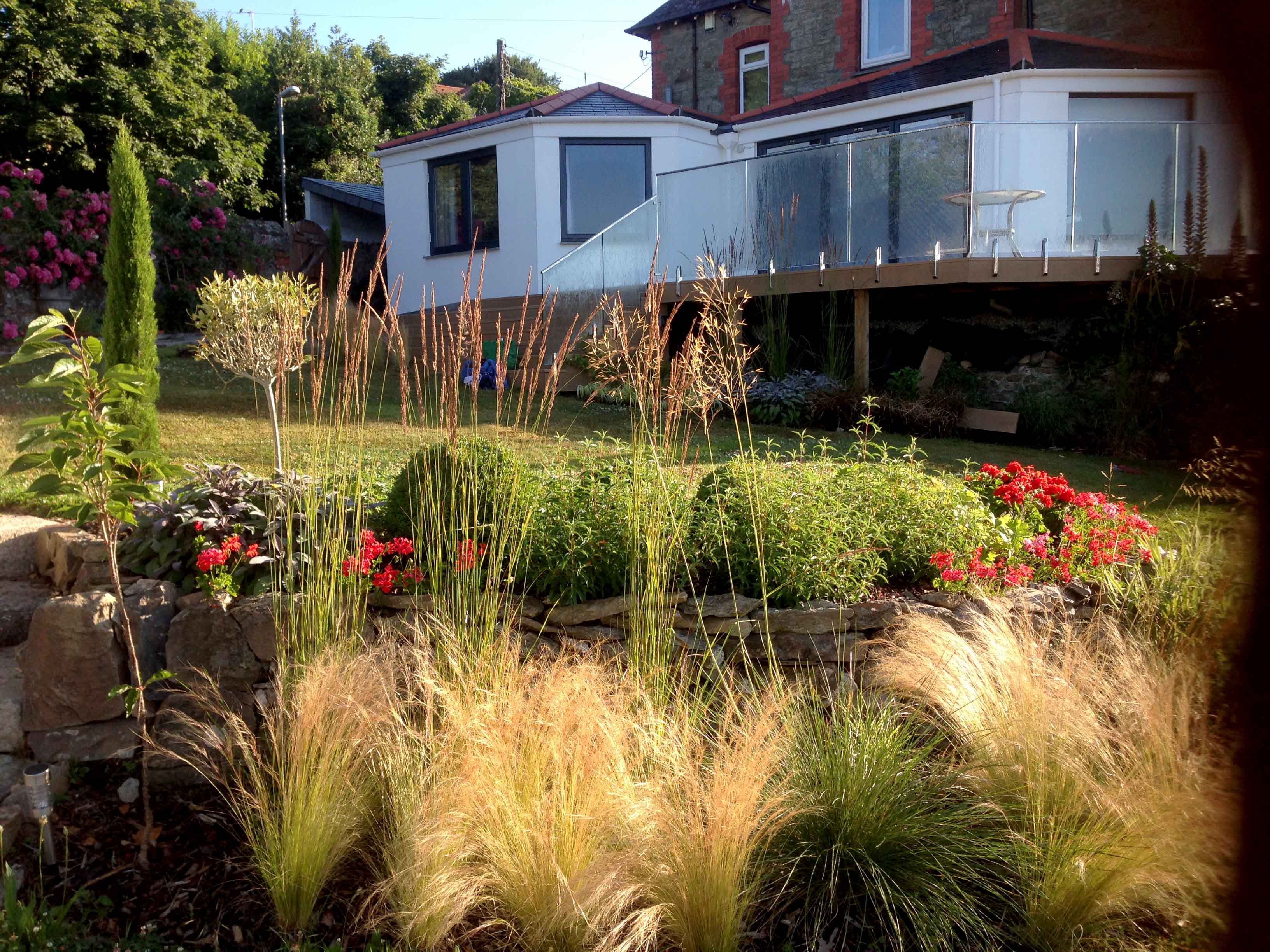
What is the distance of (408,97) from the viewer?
96.6 feet

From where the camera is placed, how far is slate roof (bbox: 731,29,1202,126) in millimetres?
11508

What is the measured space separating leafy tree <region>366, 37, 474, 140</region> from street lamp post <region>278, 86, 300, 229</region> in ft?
14.6

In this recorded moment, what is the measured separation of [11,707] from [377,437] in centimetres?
418

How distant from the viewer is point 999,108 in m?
11.8

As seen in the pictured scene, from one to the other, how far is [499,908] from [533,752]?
405 mm

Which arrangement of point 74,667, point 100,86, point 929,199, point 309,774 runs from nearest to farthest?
point 309,774 < point 74,667 < point 929,199 < point 100,86

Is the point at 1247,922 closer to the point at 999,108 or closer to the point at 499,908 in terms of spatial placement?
the point at 499,908

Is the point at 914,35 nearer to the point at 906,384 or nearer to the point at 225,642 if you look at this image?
the point at 906,384

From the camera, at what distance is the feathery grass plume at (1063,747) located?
218cm

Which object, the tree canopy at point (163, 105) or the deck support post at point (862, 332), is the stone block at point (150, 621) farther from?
the tree canopy at point (163, 105)

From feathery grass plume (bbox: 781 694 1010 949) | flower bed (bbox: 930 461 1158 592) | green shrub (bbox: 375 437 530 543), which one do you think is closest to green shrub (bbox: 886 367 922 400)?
flower bed (bbox: 930 461 1158 592)

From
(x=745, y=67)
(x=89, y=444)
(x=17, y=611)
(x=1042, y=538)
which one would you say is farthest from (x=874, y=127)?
(x=89, y=444)

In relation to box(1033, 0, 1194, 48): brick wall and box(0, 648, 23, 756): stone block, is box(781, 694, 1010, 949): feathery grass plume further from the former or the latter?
box(0, 648, 23, 756): stone block

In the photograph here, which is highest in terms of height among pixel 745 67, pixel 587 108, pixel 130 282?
pixel 745 67
